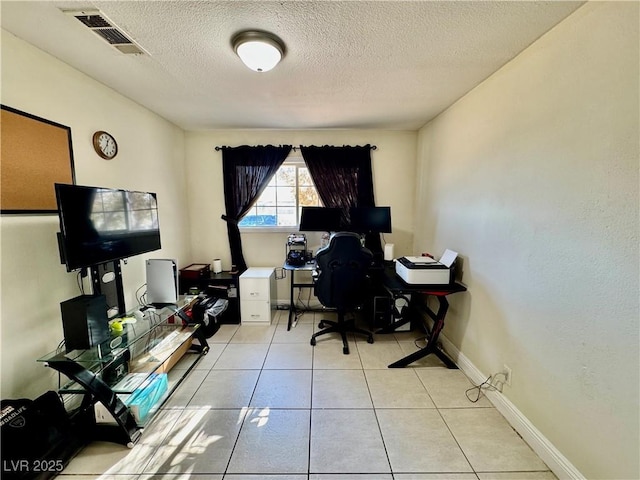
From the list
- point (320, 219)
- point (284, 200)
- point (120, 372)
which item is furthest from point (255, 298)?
point (120, 372)

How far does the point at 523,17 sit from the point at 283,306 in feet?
11.8

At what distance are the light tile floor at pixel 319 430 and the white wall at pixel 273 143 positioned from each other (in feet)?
5.18

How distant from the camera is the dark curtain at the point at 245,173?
3482mm

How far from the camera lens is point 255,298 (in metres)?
3.24

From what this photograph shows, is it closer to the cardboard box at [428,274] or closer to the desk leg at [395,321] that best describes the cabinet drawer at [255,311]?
the desk leg at [395,321]

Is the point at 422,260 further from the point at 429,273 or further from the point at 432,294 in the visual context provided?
the point at 432,294

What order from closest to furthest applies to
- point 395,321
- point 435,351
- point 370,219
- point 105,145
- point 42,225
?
point 42,225, point 105,145, point 435,351, point 395,321, point 370,219

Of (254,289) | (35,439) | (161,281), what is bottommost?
(35,439)

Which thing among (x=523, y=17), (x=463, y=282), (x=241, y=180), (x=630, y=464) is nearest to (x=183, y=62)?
(x=241, y=180)

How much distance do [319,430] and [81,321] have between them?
164cm

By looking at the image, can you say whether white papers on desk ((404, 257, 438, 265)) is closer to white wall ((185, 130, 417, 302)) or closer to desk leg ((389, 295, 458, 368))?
desk leg ((389, 295, 458, 368))

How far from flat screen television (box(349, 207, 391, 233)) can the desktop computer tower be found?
2.07 meters

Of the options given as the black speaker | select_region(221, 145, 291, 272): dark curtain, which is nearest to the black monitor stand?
the black speaker

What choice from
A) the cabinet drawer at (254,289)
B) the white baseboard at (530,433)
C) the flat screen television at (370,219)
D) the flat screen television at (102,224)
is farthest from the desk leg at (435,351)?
the flat screen television at (102,224)
